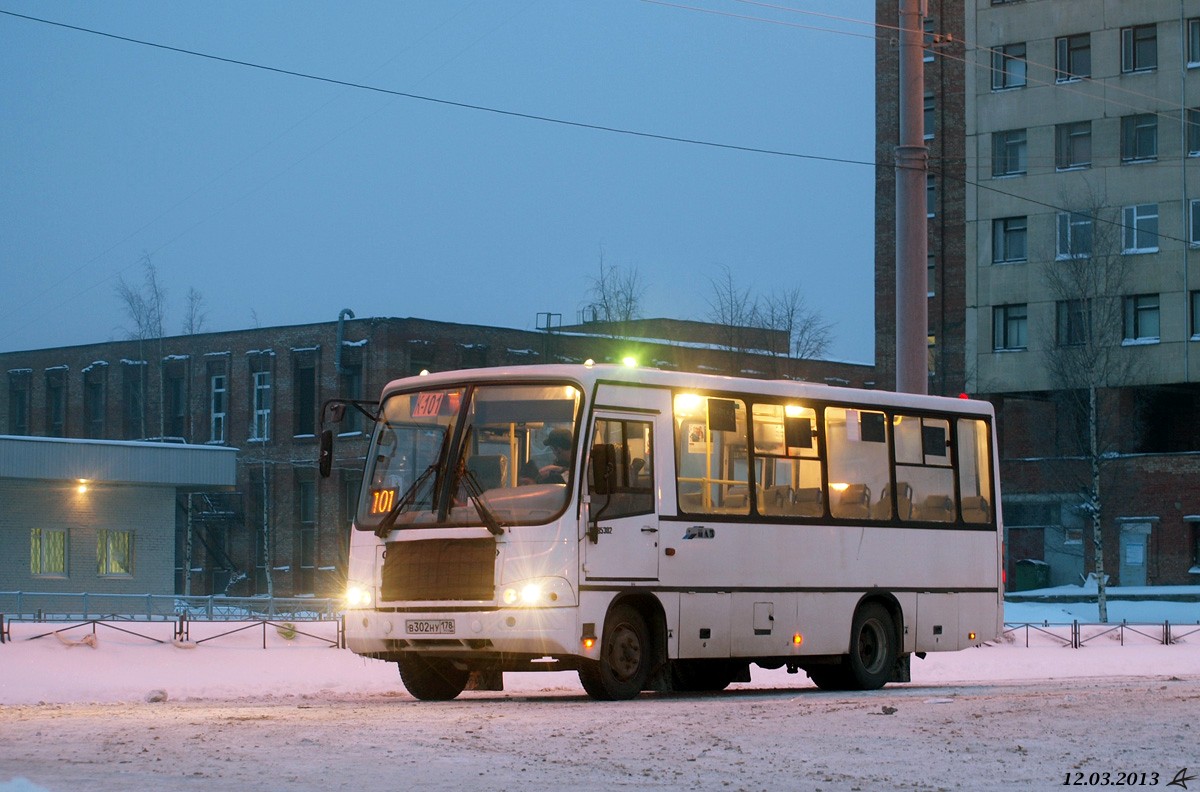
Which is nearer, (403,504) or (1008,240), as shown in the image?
(403,504)

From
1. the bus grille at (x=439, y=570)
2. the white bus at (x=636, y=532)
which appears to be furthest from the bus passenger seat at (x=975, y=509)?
the bus grille at (x=439, y=570)

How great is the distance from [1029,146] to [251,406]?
32.6 m

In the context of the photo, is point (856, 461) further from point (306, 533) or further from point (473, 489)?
point (306, 533)

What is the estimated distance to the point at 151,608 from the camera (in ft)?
146

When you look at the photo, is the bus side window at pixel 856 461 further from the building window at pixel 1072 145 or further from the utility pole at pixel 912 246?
the building window at pixel 1072 145

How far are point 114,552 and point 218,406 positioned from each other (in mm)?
23655

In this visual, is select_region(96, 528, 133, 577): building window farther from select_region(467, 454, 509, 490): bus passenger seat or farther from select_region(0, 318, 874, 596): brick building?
select_region(467, 454, 509, 490): bus passenger seat

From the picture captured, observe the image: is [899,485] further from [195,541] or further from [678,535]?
[195,541]


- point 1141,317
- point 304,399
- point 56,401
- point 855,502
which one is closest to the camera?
point 855,502

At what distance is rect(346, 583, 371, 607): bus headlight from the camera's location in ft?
58.6

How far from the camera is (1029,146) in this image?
2721 inches

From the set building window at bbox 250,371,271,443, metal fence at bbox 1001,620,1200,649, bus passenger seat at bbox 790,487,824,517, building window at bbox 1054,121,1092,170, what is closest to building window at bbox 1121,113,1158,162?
building window at bbox 1054,121,1092,170

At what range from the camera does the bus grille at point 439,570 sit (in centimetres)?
1695

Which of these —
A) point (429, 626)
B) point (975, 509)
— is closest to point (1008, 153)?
point (975, 509)
